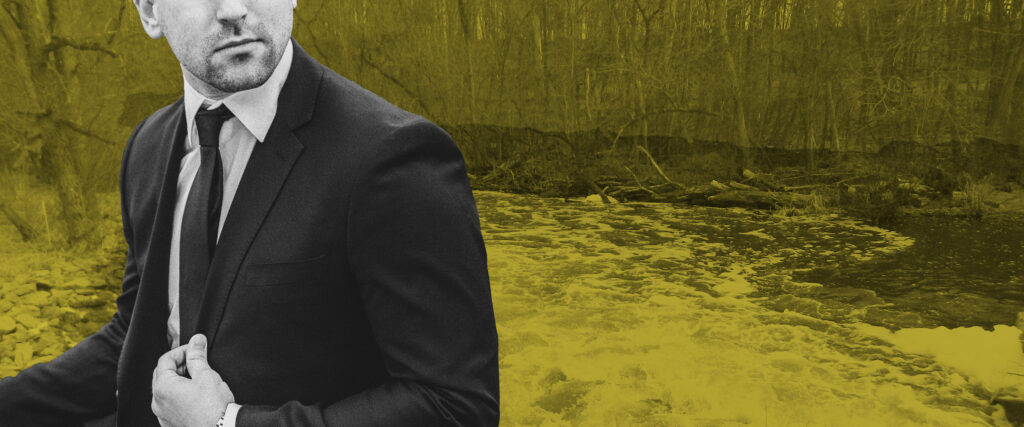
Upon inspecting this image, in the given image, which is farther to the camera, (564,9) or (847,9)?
(564,9)

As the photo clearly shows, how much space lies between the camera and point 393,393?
100 centimetres

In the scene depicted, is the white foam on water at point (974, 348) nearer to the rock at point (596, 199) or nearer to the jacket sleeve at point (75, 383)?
the rock at point (596, 199)

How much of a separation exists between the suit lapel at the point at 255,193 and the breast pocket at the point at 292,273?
3 cm

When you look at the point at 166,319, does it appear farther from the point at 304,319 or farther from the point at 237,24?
the point at 237,24

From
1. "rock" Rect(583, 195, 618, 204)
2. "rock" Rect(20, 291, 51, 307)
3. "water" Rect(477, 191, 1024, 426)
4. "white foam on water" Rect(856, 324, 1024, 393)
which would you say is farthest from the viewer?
"rock" Rect(583, 195, 618, 204)

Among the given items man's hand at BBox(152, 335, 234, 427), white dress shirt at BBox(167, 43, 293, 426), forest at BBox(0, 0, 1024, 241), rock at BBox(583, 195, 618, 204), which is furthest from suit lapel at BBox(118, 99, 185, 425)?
rock at BBox(583, 195, 618, 204)

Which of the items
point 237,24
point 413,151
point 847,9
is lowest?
point 413,151

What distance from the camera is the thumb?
3.39 feet

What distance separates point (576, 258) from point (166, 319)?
4.46 m

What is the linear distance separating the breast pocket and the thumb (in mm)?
123

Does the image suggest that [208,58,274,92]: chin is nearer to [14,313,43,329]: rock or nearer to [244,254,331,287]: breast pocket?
[244,254,331,287]: breast pocket

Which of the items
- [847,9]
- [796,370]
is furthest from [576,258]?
[847,9]

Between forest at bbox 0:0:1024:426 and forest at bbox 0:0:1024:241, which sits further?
forest at bbox 0:0:1024:241

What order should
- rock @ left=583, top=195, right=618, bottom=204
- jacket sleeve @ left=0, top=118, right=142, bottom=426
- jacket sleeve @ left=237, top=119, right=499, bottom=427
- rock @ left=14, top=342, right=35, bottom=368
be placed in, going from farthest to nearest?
rock @ left=583, top=195, right=618, bottom=204, rock @ left=14, top=342, right=35, bottom=368, jacket sleeve @ left=0, top=118, right=142, bottom=426, jacket sleeve @ left=237, top=119, right=499, bottom=427
